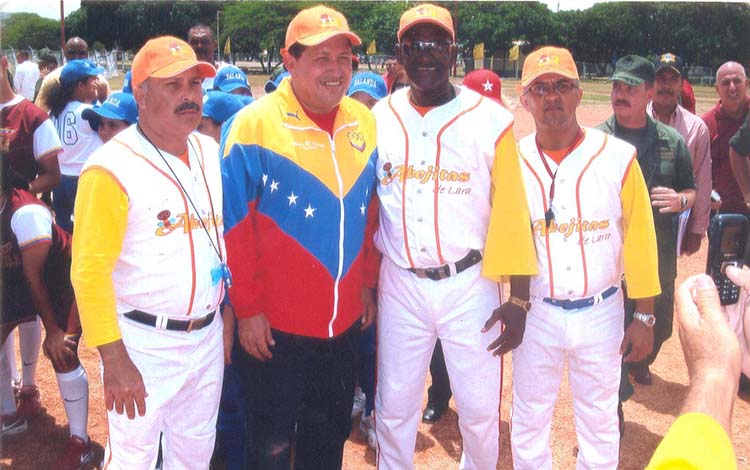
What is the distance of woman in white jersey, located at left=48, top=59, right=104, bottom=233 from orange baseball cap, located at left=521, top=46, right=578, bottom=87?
453 centimetres

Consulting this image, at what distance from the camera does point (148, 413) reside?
117 inches

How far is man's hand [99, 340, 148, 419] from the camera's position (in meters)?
2.83

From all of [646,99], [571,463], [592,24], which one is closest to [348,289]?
[571,463]

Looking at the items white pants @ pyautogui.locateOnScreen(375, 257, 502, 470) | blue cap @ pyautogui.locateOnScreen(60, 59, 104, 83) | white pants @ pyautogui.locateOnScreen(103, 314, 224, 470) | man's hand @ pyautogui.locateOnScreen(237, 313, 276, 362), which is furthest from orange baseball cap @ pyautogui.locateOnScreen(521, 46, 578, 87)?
blue cap @ pyautogui.locateOnScreen(60, 59, 104, 83)

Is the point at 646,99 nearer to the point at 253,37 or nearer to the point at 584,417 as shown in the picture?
the point at 584,417

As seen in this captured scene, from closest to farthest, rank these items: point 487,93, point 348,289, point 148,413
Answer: point 148,413, point 348,289, point 487,93

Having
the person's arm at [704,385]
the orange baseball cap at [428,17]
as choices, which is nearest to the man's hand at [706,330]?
the person's arm at [704,385]

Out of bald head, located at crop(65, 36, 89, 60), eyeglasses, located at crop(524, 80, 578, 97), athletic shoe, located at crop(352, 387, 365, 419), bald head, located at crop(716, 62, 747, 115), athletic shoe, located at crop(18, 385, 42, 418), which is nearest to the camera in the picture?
eyeglasses, located at crop(524, 80, 578, 97)

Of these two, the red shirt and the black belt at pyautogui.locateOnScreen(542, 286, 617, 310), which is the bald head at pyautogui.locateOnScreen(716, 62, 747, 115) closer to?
the red shirt

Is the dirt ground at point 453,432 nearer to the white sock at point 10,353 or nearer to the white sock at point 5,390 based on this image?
the white sock at point 5,390

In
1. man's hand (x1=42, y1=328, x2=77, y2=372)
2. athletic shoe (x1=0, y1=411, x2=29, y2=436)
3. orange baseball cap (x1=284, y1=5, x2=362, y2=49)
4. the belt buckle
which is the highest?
orange baseball cap (x1=284, y1=5, x2=362, y2=49)

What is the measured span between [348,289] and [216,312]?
0.69 m

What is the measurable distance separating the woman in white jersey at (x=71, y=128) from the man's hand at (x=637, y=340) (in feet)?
17.0

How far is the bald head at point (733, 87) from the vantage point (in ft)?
21.4
